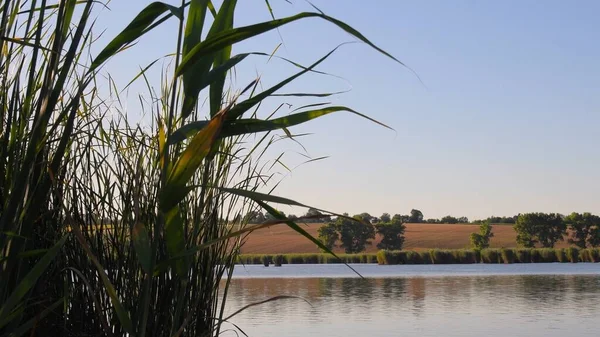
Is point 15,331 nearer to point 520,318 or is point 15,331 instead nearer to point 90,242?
point 90,242

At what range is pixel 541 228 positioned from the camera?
50.9 m

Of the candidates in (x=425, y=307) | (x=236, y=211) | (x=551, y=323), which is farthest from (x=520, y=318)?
(x=236, y=211)

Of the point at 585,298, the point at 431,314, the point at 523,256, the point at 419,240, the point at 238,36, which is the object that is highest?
the point at 419,240

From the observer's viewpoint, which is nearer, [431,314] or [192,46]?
[192,46]

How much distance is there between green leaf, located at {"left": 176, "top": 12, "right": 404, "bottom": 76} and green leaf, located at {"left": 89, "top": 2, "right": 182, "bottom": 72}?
12cm

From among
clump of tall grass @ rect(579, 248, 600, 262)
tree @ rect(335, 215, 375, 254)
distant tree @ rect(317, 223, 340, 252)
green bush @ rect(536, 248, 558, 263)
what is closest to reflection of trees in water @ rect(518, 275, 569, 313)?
green bush @ rect(536, 248, 558, 263)

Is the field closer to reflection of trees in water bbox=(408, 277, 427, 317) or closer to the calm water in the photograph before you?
reflection of trees in water bbox=(408, 277, 427, 317)

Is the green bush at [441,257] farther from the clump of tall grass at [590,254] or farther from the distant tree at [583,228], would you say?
the distant tree at [583,228]

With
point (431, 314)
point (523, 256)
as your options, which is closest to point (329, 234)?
point (523, 256)

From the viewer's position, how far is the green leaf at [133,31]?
1.80m

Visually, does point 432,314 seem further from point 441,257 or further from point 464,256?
point 441,257

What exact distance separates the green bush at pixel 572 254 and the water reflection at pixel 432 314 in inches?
798

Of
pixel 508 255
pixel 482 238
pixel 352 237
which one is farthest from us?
pixel 352 237

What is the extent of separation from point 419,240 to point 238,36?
54775 mm
